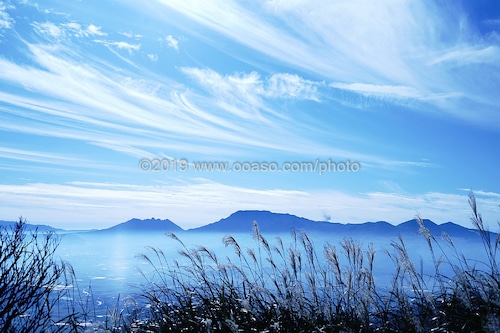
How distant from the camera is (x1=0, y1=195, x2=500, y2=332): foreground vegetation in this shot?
468cm

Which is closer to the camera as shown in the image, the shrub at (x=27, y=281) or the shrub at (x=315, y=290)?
the shrub at (x=315, y=290)

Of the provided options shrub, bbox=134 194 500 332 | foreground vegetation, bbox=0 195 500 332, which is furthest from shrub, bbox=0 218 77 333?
shrub, bbox=134 194 500 332

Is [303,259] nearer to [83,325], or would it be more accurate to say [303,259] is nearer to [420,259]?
[420,259]

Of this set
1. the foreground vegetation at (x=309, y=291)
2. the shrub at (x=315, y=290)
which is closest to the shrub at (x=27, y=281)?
the foreground vegetation at (x=309, y=291)

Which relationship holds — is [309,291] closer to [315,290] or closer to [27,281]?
[315,290]

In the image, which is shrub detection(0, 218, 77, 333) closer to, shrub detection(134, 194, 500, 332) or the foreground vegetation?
the foreground vegetation

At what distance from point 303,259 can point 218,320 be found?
159 centimetres

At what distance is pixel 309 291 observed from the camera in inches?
212

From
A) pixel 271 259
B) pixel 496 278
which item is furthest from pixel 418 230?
pixel 271 259

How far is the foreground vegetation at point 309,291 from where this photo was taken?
15.3 ft

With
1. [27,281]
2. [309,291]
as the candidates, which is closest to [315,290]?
[309,291]

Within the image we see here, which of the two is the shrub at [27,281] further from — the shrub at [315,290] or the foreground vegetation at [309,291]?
the shrub at [315,290]

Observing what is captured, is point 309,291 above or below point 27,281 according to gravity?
above

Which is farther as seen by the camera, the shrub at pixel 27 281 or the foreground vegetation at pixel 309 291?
the shrub at pixel 27 281
